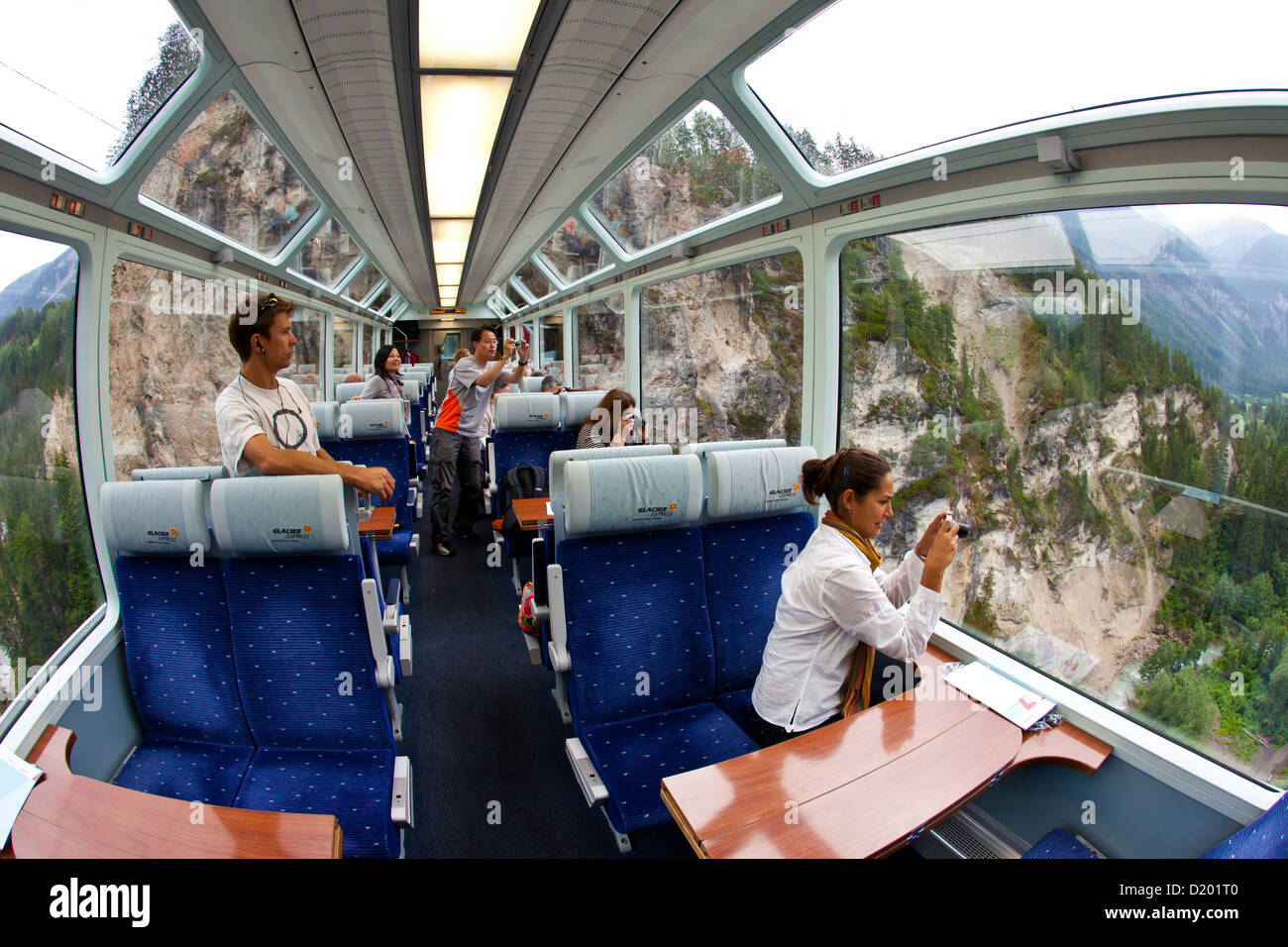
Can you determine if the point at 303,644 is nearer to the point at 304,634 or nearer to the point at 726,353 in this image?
the point at 304,634

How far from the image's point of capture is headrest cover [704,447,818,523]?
99.4 inches

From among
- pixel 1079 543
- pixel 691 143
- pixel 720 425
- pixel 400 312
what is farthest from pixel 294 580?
pixel 400 312

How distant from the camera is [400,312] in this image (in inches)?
627

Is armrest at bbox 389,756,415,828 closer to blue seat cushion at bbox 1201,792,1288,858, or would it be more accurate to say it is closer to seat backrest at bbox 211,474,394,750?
seat backrest at bbox 211,474,394,750

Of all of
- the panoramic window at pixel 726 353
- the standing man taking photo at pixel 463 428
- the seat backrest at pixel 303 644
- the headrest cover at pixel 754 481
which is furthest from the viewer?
the standing man taking photo at pixel 463 428

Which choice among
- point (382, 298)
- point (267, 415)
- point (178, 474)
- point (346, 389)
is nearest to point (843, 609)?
point (267, 415)

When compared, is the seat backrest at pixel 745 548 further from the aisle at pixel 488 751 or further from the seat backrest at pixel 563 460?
the aisle at pixel 488 751

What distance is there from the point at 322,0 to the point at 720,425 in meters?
3.83

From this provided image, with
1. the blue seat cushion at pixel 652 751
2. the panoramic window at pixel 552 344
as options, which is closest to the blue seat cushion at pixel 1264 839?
the blue seat cushion at pixel 652 751

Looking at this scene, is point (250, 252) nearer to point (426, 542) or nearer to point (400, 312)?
point (426, 542)

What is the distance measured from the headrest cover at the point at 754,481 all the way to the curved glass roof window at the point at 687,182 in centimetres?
190

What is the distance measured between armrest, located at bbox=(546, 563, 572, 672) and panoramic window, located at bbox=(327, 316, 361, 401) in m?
8.09

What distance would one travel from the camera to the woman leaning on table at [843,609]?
1850 mm

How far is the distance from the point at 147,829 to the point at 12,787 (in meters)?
0.27
